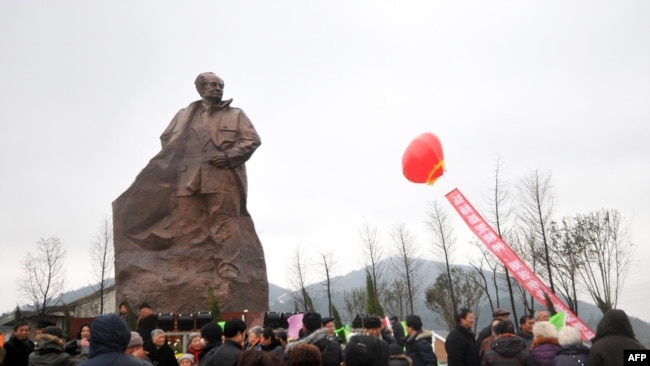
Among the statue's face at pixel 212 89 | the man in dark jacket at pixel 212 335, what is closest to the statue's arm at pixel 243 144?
the statue's face at pixel 212 89

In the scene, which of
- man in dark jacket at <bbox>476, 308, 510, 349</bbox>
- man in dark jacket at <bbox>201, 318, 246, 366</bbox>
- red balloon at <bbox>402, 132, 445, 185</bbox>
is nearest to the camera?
man in dark jacket at <bbox>201, 318, 246, 366</bbox>

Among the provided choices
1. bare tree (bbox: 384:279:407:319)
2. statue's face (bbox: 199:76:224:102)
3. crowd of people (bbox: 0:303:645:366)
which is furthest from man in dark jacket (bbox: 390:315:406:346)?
bare tree (bbox: 384:279:407:319)

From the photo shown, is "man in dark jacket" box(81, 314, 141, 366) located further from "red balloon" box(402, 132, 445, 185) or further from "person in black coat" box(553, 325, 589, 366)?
"red balloon" box(402, 132, 445, 185)

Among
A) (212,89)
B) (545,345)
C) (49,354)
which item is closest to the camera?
(545,345)

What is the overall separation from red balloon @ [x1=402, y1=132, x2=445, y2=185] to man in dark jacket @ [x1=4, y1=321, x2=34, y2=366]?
20.4 ft

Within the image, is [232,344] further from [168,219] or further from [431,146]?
[168,219]

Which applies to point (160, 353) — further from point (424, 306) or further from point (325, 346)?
point (424, 306)

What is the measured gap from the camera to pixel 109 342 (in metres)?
3.19

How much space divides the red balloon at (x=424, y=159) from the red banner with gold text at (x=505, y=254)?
0.69 meters

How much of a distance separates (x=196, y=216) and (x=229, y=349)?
765 centimetres

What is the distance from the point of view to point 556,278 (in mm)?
20312

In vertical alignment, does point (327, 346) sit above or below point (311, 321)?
below

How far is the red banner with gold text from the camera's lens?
7.89 metres

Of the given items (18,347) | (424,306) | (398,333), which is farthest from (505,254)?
(424,306)
